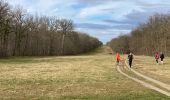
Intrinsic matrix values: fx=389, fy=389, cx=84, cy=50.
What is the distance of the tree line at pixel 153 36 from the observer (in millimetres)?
111000

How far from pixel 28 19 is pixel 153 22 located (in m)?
42.8

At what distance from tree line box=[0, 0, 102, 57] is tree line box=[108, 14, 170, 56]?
24.6 meters

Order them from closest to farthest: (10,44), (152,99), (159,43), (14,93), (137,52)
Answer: (152,99) → (14,93) → (10,44) → (159,43) → (137,52)

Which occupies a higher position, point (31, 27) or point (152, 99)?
point (31, 27)

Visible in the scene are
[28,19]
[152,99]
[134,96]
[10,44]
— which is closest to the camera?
[152,99]

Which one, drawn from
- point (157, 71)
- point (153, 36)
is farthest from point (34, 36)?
point (157, 71)

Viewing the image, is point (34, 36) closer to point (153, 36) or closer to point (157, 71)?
point (153, 36)

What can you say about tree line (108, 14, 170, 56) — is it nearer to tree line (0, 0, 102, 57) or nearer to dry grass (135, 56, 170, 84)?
tree line (0, 0, 102, 57)

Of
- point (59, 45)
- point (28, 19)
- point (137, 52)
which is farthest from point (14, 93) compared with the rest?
point (137, 52)

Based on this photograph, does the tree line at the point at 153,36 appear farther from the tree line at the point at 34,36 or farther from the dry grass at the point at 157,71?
Result: the dry grass at the point at 157,71

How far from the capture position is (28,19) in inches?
4338

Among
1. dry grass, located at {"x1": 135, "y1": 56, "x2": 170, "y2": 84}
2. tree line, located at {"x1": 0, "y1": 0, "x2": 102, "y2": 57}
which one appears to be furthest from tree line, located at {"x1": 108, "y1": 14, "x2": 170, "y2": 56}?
dry grass, located at {"x1": 135, "y1": 56, "x2": 170, "y2": 84}

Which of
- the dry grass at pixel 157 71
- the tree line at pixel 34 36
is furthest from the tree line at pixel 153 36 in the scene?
the dry grass at pixel 157 71

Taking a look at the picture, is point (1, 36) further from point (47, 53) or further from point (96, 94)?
point (96, 94)
